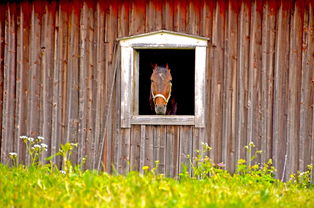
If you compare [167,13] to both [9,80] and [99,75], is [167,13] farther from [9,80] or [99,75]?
[9,80]

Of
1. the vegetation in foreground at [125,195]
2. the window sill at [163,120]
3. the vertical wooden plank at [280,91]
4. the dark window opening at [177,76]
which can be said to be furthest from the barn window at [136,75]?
the dark window opening at [177,76]

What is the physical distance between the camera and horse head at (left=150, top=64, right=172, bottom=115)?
352 inches

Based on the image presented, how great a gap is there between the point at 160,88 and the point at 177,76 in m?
4.64

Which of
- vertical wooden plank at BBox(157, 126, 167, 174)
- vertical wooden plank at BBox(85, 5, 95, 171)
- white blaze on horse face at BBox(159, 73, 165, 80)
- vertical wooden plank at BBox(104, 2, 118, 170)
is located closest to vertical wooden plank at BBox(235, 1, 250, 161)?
vertical wooden plank at BBox(157, 126, 167, 174)

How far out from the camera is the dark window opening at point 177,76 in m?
13.0

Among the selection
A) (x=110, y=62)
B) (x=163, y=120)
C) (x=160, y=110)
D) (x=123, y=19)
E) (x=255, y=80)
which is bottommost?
(x=163, y=120)

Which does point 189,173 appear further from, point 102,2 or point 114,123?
point 102,2

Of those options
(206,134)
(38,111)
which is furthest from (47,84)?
(206,134)

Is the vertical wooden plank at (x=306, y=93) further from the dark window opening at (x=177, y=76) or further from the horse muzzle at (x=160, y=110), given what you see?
the dark window opening at (x=177, y=76)

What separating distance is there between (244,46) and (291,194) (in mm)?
3504

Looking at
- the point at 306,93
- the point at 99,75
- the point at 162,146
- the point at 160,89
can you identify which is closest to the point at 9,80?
the point at 99,75

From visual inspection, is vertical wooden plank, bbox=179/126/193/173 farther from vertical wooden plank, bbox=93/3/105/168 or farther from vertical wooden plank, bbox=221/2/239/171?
vertical wooden plank, bbox=93/3/105/168

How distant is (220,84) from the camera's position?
27.9 feet

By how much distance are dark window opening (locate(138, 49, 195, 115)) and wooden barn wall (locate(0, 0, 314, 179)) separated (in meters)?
4.17
